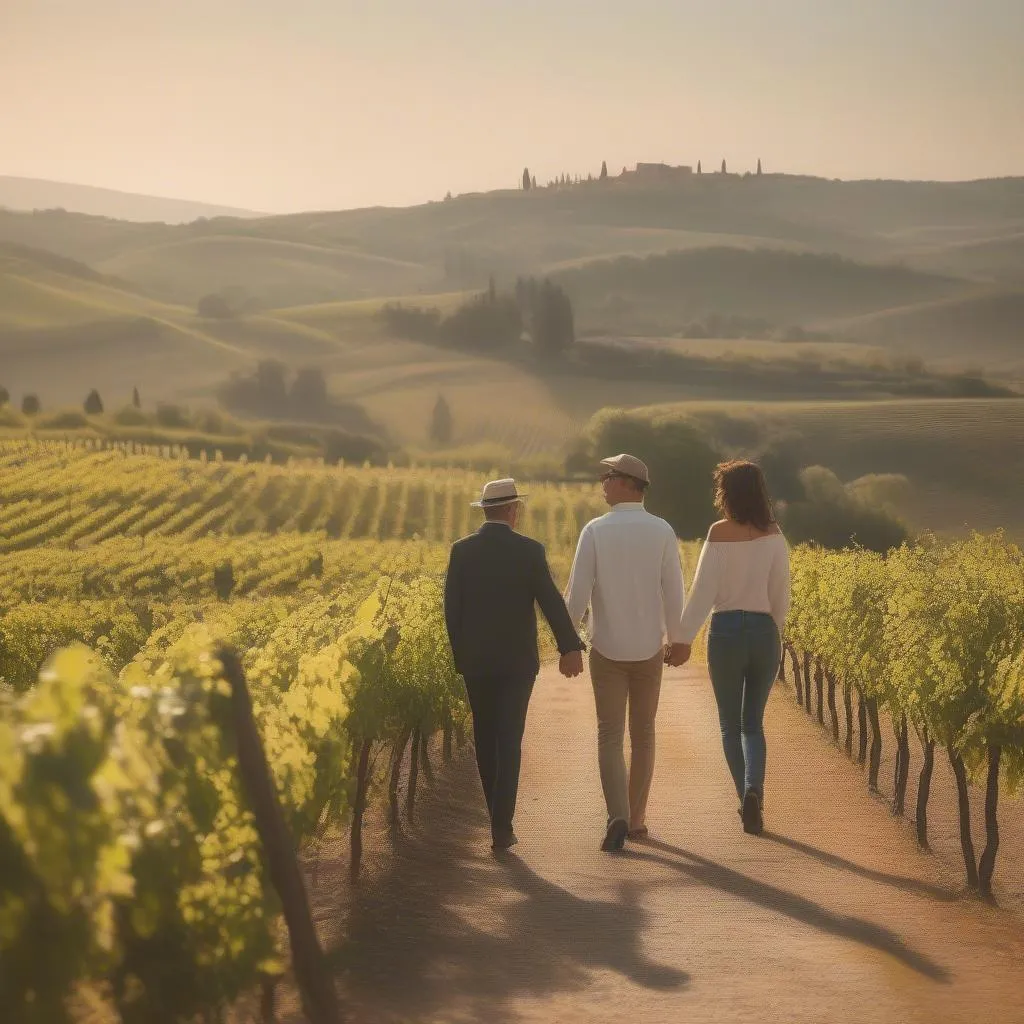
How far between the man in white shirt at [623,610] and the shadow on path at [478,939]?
2.60ft

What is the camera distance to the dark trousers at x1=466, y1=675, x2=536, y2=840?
8344 mm

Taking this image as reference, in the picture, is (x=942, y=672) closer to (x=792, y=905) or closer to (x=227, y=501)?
(x=792, y=905)

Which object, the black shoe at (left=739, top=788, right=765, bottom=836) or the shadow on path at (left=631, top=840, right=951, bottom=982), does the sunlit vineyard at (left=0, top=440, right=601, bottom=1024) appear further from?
the black shoe at (left=739, top=788, right=765, bottom=836)

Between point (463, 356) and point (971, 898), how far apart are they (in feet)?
476

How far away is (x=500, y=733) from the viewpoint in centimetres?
835

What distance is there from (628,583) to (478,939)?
2.43 meters

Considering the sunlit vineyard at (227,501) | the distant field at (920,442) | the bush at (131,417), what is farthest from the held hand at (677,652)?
the bush at (131,417)

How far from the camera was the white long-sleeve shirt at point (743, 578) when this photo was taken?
868cm

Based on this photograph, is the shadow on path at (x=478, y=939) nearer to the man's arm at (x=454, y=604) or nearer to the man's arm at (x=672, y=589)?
the man's arm at (x=454, y=604)

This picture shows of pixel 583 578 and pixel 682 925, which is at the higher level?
pixel 583 578

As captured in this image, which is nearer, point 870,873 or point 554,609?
point 870,873

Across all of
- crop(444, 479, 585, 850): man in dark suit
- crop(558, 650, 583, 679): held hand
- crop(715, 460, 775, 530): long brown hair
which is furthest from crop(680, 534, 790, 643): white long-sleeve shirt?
crop(444, 479, 585, 850): man in dark suit

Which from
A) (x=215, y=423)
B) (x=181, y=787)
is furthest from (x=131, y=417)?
(x=181, y=787)

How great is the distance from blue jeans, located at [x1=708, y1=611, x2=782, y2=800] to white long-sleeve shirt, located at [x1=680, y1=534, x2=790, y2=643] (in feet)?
0.23
